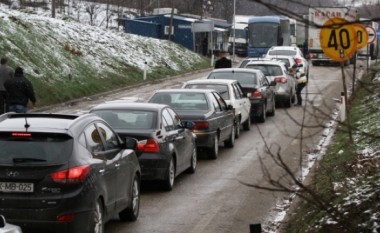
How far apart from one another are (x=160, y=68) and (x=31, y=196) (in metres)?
40.6

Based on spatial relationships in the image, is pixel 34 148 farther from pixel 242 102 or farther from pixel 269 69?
pixel 269 69

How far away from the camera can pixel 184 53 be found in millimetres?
57750

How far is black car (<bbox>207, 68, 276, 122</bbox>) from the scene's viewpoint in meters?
25.1

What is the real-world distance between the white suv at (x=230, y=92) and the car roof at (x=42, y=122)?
447 inches

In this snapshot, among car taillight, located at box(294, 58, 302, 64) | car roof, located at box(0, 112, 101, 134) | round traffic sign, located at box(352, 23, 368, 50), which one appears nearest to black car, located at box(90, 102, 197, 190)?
car roof, located at box(0, 112, 101, 134)

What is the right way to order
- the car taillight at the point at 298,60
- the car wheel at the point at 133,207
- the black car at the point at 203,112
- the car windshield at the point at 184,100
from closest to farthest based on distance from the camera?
the car wheel at the point at 133,207, the black car at the point at 203,112, the car windshield at the point at 184,100, the car taillight at the point at 298,60

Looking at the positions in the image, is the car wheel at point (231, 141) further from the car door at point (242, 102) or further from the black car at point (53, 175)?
the black car at point (53, 175)

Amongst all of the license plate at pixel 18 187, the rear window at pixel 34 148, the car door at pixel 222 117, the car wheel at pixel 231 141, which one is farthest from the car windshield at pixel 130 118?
the car wheel at pixel 231 141

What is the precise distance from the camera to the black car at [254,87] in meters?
25.1

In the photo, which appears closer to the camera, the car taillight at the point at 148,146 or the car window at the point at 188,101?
the car taillight at the point at 148,146

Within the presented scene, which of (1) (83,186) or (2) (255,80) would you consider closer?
(1) (83,186)

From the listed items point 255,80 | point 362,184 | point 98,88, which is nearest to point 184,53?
point 98,88

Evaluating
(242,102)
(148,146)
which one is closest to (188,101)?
(148,146)

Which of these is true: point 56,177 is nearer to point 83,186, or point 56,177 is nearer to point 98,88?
point 83,186
